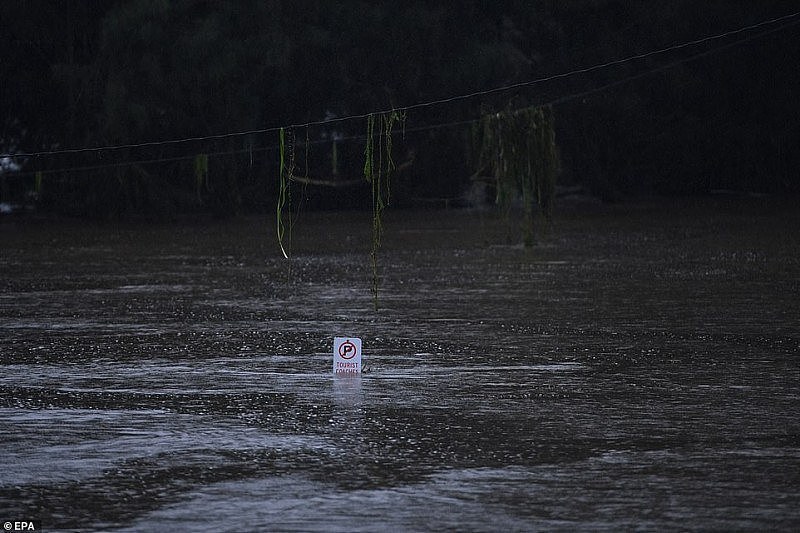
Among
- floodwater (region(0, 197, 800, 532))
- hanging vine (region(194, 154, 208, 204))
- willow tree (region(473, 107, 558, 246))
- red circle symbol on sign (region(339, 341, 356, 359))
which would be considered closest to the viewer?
floodwater (region(0, 197, 800, 532))

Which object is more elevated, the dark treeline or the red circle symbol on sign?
the dark treeline

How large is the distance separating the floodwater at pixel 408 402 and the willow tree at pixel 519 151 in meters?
7.84

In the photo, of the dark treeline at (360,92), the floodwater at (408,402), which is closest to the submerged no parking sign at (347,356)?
the floodwater at (408,402)

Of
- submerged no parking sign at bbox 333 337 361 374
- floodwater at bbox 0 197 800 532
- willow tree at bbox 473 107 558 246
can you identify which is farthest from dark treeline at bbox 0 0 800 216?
submerged no parking sign at bbox 333 337 361 374

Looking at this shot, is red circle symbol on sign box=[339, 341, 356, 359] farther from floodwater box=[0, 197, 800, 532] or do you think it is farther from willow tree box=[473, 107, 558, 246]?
willow tree box=[473, 107, 558, 246]

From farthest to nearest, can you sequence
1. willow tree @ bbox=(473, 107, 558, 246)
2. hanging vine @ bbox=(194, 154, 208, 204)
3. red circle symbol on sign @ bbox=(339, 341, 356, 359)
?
1. willow tree @ bbox=(473, 107, 558, 246)
2. hanging vine @ bbox=(194, 154, 208, 204)
3. red circle symbol on sign @ bbox=(339, 341, 356, 359)

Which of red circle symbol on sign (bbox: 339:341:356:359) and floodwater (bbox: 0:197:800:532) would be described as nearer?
floodwater (bbox: 0:197:800:532)

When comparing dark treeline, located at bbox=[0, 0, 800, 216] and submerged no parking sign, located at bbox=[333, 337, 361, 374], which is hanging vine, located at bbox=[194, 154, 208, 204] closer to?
dark treeline, located at bbox=[0, 0, 800, 216]

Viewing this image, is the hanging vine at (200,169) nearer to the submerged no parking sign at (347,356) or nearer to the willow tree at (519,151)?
the willow tree at (519,151)

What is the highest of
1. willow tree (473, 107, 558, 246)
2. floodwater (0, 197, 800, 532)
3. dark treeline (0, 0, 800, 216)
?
dark treeline (0, 0, 800, 216)

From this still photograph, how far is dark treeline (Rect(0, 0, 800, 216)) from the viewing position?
62188 millimetres

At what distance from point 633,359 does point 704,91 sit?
63734 mm

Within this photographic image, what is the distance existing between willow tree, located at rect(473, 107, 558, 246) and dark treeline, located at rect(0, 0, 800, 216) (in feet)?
58.0

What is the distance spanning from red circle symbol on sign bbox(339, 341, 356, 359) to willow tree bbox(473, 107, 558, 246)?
870 inches
